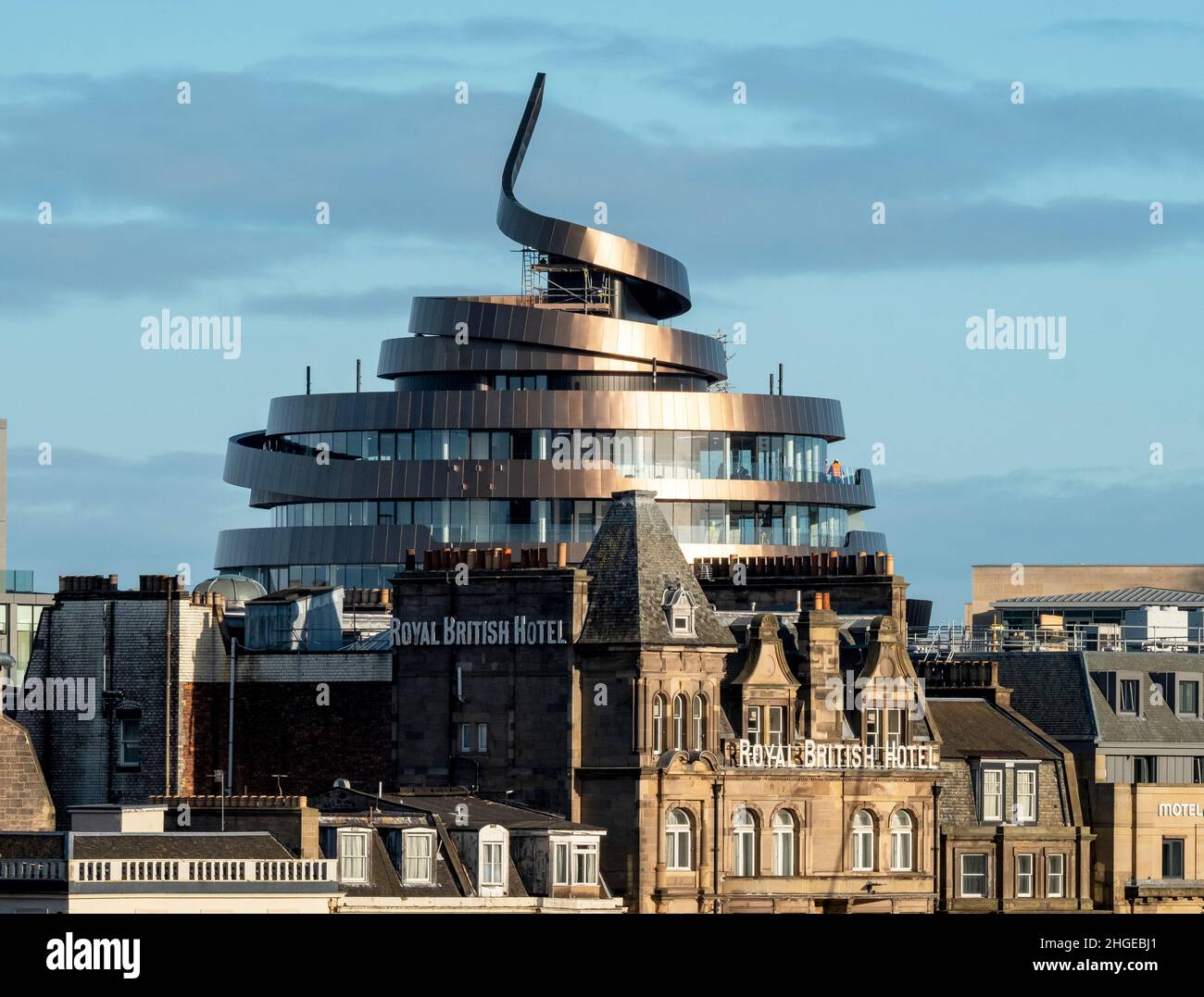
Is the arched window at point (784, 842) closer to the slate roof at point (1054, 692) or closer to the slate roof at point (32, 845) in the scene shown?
the slate roof at point (1054, 692)

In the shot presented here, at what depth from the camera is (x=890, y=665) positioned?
116m

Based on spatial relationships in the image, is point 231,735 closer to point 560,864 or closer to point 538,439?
point 560,864

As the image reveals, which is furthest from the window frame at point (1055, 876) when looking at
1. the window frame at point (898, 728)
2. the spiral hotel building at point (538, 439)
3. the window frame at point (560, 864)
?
the spiral hotel building at point (538, 439)

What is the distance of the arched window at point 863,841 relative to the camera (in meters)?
114

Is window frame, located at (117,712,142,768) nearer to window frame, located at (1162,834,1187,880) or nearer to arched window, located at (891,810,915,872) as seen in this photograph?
arched window, located at (891,810,915,872)

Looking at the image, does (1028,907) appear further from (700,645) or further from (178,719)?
(178,719)

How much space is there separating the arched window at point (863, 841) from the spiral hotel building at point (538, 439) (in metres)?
52.7

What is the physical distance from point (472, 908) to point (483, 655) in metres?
14.1

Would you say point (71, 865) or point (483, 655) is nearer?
point (71, 865)

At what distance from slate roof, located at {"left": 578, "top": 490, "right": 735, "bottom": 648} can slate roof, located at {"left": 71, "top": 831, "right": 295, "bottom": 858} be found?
18.6m

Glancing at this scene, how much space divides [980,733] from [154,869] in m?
38.4

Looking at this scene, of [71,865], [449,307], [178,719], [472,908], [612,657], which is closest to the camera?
[71,865]

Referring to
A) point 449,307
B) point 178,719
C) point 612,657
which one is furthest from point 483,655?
point 449,307

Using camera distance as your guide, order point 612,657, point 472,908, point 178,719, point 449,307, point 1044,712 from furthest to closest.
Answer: point 449,307, point 1044,712, point 178,719, point 612,657, point 472,908
